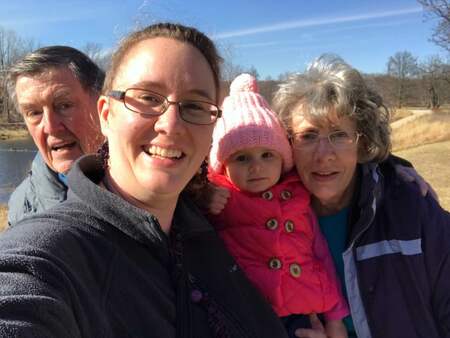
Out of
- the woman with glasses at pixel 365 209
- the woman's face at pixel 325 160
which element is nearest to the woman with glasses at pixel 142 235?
the woman with glasses at pixel 365 209

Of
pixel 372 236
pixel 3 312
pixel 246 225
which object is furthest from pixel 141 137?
pixel 372 236

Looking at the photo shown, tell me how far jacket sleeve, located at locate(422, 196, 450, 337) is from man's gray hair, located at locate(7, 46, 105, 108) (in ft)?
7.44

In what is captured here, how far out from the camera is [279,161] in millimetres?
2730

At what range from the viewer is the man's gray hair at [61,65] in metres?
2.79

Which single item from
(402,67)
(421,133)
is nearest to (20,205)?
(421,133)

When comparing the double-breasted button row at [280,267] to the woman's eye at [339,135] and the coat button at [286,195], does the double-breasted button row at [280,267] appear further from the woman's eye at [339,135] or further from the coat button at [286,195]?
the woman's eye at [339,135]

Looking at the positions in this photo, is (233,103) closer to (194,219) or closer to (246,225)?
(246,225)

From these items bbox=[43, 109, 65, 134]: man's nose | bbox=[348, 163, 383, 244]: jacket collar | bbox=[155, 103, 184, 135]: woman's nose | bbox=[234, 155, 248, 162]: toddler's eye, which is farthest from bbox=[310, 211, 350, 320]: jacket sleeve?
bbox=[43, 109, 65, 134]: man's nose

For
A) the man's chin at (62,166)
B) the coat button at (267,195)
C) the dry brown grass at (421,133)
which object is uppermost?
the man's chin at (62,166)

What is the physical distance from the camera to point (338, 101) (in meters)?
2.63

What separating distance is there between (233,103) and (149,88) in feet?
4.12

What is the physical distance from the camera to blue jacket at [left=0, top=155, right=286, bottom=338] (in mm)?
1166

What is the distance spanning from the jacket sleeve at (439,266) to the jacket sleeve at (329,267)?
53 cm

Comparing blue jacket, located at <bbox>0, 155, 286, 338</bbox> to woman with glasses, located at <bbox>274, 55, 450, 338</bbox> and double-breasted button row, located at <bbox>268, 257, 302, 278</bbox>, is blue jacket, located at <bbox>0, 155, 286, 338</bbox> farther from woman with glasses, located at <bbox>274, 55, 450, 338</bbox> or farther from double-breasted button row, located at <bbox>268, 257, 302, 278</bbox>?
woman with glasses, located at <bbox>274, 55, 450, 338</bbox>
